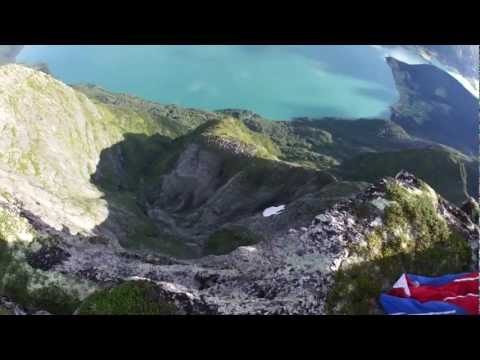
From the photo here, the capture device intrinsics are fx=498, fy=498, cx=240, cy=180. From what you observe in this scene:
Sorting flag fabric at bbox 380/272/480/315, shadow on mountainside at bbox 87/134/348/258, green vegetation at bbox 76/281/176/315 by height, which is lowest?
flag fabric at bbox 380/272/480/315

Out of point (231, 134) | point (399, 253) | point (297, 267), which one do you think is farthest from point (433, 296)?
point (231, 134)

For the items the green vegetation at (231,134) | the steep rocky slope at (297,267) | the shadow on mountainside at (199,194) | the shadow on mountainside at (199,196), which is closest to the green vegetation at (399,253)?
the steep rocky slope at (297,267)

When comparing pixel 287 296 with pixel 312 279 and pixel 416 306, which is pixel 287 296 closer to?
pixel 312 279

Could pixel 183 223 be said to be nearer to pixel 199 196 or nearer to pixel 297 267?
pixel 199 196

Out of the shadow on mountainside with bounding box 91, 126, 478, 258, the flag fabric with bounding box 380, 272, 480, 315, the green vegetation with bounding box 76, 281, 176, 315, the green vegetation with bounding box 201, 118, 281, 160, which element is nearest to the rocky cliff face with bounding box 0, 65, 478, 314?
the green vegetation with bounding box 76, 281, 176, 315

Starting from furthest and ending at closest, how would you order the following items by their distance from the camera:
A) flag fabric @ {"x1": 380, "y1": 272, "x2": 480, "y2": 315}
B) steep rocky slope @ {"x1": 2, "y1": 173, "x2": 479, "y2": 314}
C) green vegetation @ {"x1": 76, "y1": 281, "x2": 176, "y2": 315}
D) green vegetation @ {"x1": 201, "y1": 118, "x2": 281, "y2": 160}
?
green vegetation @ {"x1": 201, "y1": 118, "x2": 281, "y2": 160}, steep rocky slope @ {"x1": 2, "y1": 173, "x2": 479, "y2": 314}, green vegetation @ {"x1": 76, "y1": 281, "x2": 176, "y2": 315}, flag fabric @ {"x1": 380, "y1": 272, "x2": 480, "y2": 315}

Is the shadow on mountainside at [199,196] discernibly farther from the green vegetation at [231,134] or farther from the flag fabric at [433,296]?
the flag fabric at [433,296]

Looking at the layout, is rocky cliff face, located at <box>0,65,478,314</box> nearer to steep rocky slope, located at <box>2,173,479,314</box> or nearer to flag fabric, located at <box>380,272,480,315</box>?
steep rocky slope, located at <box>2,173,479,314</box>
